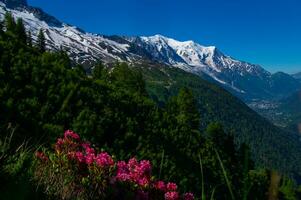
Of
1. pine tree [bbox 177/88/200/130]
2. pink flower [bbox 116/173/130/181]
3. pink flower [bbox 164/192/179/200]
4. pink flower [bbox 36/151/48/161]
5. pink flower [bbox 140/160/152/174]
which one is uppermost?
pink flower [bbox 140/160/152/174]

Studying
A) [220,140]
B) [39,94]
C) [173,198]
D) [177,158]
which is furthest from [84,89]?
[220,140]

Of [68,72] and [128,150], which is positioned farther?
[68,72]

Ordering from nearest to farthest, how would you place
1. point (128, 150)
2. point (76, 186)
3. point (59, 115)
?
point (76, 186) < point (59, 115) < point (128, 150)

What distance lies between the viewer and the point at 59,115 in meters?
40.7

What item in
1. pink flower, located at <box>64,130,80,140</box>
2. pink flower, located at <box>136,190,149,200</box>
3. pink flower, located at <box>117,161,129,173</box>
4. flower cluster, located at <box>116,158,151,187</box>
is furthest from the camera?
pink flower, located at <box>64,130,80,140</box>

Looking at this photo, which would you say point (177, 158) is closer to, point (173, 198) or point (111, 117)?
point (111, 117)

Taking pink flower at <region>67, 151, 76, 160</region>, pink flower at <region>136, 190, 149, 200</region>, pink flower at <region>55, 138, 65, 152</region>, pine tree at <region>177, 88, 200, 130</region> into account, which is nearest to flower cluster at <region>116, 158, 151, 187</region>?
pink flower at <region>136, 190, 149, 200</region>

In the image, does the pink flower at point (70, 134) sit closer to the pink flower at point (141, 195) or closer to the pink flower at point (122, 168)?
the pink flower at point (122, 168)

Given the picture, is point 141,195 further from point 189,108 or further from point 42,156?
point 189,108

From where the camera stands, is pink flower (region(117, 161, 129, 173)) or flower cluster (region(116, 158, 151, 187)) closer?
flower cluster (region(116, 158, 151, 187))

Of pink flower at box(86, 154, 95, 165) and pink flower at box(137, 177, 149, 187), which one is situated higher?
pink flower at box(86, 154, 95, 165)

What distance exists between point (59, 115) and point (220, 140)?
59867 mm

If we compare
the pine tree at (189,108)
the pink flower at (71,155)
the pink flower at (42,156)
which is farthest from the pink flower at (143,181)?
the pine tree at (189,108)

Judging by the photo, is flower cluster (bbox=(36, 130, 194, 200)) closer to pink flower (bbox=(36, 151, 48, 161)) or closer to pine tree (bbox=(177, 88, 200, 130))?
pink flower (bbox=(36, 151, 48, 161))
